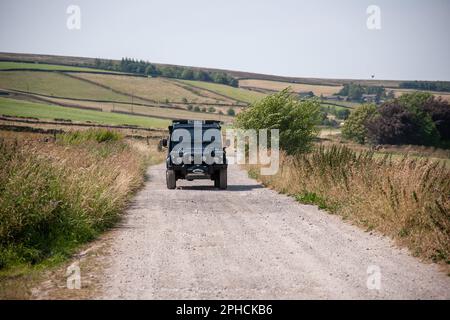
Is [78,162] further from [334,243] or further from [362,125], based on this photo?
[362,125]

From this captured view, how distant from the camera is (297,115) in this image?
31.0 meters

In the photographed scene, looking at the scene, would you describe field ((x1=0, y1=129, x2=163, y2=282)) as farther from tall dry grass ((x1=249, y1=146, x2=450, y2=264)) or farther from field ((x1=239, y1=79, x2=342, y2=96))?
field ((x1=239, y1=79, x2=342, y2=96))

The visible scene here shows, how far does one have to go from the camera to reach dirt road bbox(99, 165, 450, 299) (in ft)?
21.4

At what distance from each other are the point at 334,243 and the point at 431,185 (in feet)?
7.86

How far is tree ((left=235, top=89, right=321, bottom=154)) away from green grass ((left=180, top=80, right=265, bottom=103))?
8186 cm

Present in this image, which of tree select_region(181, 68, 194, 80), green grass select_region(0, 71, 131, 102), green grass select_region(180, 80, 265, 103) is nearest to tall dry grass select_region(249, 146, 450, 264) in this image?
green grass select_region(0, 71, 131, 102)

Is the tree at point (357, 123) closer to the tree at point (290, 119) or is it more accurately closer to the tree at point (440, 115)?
the tree at point (440, 115)

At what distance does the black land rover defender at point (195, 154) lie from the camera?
65.5 ft

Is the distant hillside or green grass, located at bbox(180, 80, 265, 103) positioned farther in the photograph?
the distant hillside

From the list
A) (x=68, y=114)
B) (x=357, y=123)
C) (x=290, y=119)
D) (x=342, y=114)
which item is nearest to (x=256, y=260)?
(x=290, y=119)

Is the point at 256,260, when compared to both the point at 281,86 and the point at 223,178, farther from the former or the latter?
the point at 281,86

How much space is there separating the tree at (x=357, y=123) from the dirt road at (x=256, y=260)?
72529mm

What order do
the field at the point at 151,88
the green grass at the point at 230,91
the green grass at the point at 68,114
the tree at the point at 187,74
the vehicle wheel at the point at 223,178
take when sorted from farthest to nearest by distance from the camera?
the tree at the point at 187,74, the green grass at the point at 230,91, the field at the point at 151,88, the green grass at the point at 68,114, the vehicle wheel at the point at 223,178

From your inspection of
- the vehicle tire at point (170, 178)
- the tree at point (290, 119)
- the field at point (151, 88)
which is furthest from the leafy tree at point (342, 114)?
the vehicle tire at point (170, 178)
